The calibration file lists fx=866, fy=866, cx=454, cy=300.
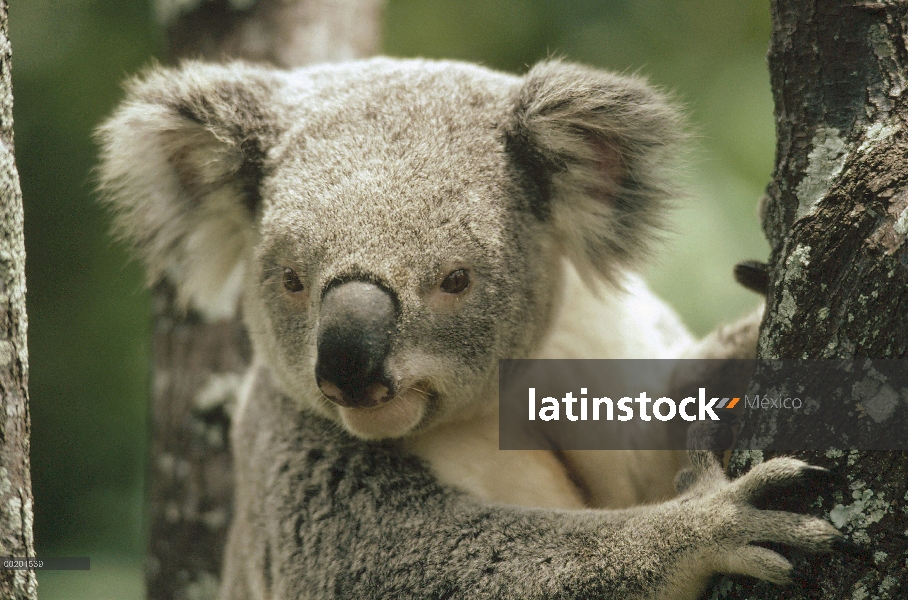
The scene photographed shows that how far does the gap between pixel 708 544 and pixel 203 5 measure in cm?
371

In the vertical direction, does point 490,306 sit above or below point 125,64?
below

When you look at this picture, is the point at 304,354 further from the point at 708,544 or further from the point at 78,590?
the point at 78,590

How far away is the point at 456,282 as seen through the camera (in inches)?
102

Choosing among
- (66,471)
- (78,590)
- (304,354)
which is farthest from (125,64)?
(304,354)

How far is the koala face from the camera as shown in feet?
8.12

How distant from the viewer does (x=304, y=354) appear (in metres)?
2.71

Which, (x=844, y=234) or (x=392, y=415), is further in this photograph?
(x=392, y=415)

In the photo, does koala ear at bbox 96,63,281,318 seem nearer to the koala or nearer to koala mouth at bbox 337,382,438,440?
the koala

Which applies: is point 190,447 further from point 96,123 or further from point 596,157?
point 96,123

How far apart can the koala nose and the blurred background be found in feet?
12.3

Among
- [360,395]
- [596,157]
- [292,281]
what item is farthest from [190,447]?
[596,157]

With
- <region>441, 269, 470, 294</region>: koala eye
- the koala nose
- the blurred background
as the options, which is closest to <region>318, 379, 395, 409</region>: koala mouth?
the koala nose

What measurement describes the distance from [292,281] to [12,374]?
89 cm

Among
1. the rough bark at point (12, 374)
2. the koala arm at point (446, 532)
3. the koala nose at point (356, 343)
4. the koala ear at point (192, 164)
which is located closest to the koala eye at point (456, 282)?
the koala nose at point (356, 343)
